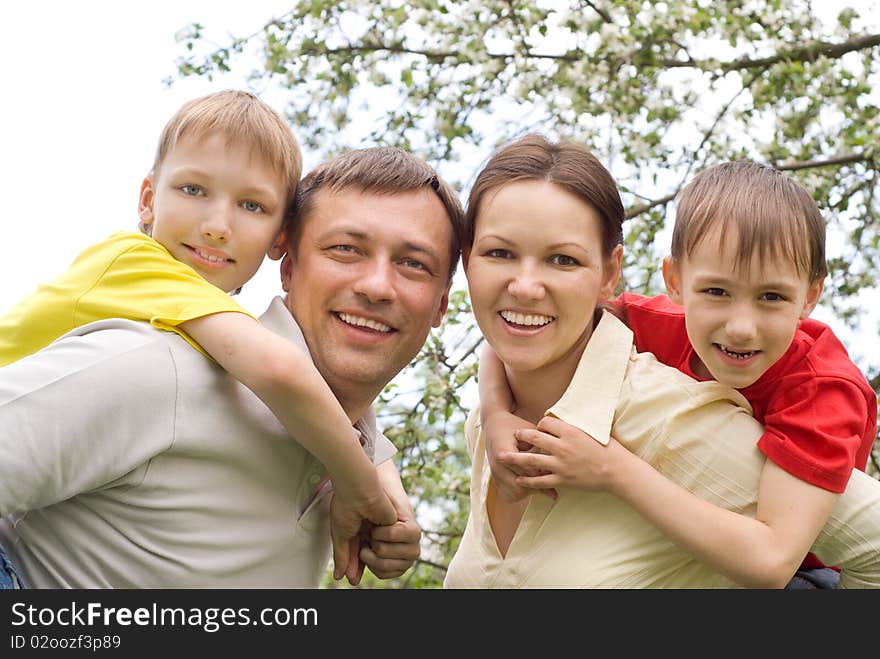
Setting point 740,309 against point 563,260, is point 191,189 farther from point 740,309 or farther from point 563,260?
point 740,309

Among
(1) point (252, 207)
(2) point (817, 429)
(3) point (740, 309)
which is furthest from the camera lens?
(1) point (252, 207)

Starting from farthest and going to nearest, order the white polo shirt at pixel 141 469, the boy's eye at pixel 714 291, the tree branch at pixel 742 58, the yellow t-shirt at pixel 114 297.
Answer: the tree branch at pixel 742 58 < the boy's eye at pixel 714 291 < the yellow t-shirt at pixel 114 297 < the white polo shirt at pixel 141 469

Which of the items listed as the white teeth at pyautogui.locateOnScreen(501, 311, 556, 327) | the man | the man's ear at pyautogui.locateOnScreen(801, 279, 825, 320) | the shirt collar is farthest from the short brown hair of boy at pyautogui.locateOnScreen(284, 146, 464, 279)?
the man's ear at pyautogui.locateOnScreen(801, 279, 825, 320)

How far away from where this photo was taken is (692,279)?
98.3 inches

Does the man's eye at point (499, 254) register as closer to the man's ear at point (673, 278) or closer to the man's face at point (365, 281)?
the man's face at point (365, 281)

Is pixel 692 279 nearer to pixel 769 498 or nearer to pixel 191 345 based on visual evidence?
pixel 769 498

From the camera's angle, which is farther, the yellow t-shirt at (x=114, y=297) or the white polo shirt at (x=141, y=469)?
the yellow t-shirt at (x=114, y=297)

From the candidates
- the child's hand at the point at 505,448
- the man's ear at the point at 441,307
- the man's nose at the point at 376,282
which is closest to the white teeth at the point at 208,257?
the man's nose at the point at 376,282

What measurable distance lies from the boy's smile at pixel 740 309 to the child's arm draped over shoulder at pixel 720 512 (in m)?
0.24

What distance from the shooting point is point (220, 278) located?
2.74 meters

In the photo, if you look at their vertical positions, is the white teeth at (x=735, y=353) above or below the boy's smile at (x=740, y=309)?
below

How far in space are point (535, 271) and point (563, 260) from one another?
0.09m

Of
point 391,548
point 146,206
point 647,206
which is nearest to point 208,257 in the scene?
point 146,206

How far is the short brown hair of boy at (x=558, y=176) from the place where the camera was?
102 inches
